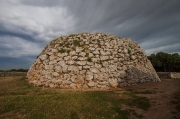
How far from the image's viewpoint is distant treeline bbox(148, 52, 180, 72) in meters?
36.4

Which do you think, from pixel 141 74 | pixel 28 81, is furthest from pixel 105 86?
pixel 28 81

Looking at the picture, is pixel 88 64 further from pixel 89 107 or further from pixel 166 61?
pixel 166 61

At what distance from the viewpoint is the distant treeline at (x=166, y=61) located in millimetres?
36422

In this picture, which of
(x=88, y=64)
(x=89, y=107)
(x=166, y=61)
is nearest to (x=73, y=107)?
(x=89, y=107)

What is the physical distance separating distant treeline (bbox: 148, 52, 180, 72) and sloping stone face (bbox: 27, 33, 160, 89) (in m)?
24.2

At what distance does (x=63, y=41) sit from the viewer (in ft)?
50.5

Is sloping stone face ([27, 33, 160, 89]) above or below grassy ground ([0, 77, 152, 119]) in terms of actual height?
above

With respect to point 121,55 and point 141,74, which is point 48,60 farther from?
point 141,74

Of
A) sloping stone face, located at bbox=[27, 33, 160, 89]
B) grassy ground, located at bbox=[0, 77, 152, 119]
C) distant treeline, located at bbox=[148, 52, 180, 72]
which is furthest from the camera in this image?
distant treeline, located at bbox=[148, 52, 180, 72]

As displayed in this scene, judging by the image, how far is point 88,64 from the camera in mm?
13523

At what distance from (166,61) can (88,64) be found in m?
31.6

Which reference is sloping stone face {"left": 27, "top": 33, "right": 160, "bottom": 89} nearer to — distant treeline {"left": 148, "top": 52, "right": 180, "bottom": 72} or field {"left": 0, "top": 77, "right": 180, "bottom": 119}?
field {"left": 0, "top": 77, "right": 180, "bottom": 119}

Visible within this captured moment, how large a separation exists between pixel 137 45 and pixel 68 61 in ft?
33.0

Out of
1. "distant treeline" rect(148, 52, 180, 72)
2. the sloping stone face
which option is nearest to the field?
the sloping stone face
